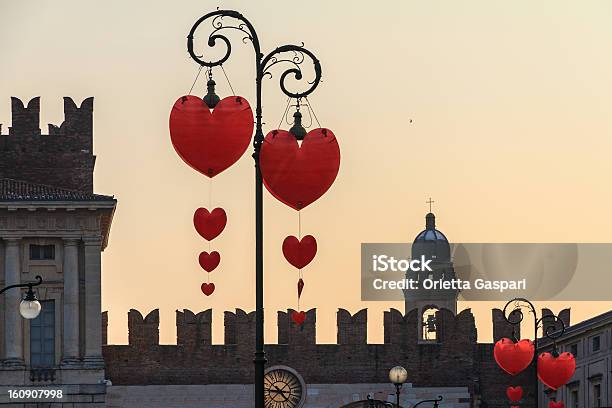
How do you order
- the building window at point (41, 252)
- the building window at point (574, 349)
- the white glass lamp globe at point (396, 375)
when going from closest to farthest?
the white glass lamp globe at point (396, 375), the building window at point (41, 252), the building window at point (574, 349)

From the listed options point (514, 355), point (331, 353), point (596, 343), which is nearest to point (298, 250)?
point (514, 355)

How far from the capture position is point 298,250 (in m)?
34.0

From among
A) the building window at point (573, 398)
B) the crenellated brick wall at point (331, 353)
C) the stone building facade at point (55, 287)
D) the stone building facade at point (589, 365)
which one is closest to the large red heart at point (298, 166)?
the stone building facade at point (55, 287)

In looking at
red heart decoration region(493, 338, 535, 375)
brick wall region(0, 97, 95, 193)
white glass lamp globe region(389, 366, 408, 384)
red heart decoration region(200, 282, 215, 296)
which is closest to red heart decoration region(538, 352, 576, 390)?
red heart decoration region(493, 338, 535, 375)

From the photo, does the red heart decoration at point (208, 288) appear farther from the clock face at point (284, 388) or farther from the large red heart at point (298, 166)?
the clock face at point (284, 388)

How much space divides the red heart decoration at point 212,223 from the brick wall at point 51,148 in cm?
5284

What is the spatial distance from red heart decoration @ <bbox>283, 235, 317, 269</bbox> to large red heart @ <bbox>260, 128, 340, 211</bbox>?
3.42m

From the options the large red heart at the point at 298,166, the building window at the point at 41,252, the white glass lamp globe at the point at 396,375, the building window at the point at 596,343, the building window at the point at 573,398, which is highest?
the building window at the point at 41,252

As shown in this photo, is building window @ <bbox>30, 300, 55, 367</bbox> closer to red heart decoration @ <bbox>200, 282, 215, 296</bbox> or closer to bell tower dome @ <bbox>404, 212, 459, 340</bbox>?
bell tower dome @ <bbox>404, 212, 459, 340</bbox>

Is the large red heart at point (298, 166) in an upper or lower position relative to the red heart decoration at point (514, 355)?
upper

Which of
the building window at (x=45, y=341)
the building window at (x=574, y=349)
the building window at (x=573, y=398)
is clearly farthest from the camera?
the building window at (x=574, y=349)

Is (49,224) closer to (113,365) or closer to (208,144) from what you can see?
(113,365)

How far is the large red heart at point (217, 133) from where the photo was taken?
30.3 metres

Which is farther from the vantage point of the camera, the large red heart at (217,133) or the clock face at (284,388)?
the clock face at (284,388)
